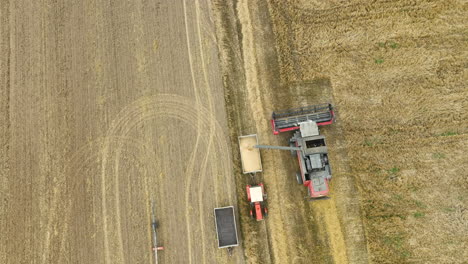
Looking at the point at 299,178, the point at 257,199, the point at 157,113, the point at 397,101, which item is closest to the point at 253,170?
the point at 257,199

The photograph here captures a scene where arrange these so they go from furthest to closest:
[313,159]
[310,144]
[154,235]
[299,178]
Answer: [299,178]
[310,144]
[154,235]
[313,159]

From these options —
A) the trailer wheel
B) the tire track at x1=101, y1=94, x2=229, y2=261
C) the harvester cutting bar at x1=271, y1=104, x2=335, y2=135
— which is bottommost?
the trailer wheel

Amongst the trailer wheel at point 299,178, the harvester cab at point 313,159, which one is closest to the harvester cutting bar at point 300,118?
the harvester cab at point 313,159

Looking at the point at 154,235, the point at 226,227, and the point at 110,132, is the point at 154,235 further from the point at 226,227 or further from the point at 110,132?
the point at 110,132

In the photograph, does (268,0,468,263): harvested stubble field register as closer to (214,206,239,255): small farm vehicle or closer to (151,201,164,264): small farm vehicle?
(214,206,239,255): small farm vehicle

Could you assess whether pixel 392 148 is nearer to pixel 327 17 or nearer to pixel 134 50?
pixel 327 17

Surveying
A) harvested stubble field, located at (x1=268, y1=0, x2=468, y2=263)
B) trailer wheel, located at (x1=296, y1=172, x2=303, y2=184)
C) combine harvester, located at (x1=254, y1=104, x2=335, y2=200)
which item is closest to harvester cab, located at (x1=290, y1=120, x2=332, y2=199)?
combine harvester, located at (x1=254, y1=104, x2=335, y2=200)
